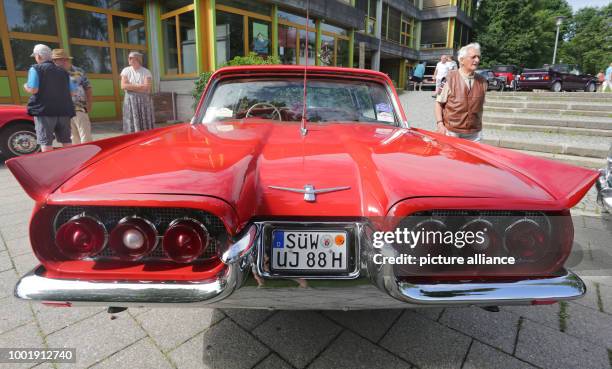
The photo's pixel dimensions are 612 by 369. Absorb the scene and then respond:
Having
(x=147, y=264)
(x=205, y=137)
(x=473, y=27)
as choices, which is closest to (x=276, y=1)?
(x=205, y=137)

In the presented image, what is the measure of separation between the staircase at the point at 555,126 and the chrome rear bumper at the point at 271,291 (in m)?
5.85

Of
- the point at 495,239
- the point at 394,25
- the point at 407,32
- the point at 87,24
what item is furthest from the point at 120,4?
the point at 407,32

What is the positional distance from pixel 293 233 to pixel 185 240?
1.34 feet

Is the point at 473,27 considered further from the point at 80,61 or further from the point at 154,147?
the point at 154,147

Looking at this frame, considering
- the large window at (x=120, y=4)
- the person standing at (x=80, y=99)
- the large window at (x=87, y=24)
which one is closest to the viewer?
the person standing at (x=80, y=99)

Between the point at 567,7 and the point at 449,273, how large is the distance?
64.6 m

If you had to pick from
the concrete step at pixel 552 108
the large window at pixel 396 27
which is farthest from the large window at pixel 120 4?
the large window at pixel 396 27

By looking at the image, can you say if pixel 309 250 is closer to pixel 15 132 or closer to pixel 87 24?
pixel 15 132

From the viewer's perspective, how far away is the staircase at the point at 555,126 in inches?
248

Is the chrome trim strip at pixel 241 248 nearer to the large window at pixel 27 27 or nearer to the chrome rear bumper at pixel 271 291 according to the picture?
the chrome rear bumper at pixel 271 291

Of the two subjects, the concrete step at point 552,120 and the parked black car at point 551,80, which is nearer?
the concrete step at point 552,120

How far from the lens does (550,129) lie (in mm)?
8039

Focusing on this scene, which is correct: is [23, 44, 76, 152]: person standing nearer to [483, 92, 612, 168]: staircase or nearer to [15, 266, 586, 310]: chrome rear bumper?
[15, 266, 586, 310]: chrome rear bumper

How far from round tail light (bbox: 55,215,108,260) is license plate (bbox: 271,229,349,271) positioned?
0.67 meters
